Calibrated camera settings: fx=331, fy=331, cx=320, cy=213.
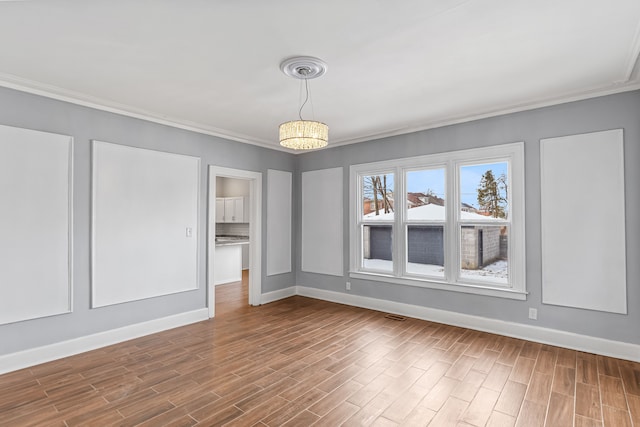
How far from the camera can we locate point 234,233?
9.78 m

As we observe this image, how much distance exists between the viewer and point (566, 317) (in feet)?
11.9

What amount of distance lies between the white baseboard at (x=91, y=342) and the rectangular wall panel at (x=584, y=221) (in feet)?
14.8

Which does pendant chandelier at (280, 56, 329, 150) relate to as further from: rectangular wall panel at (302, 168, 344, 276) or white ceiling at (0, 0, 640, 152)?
rectangular wall panel at (302, 168, 344, 276)

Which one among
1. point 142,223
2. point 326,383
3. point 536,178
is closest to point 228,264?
point 142,223

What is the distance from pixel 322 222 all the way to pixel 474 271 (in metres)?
2.60

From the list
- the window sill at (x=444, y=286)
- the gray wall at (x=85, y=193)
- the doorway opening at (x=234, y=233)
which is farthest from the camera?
the doorway opening at (x=234, y=233)

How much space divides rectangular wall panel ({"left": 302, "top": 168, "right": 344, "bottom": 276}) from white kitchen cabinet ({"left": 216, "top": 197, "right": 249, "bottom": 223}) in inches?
140

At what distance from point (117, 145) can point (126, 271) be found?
1503 mm

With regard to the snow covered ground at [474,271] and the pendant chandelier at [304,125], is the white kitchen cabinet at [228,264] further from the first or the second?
the pendant chandelier at [304,125]

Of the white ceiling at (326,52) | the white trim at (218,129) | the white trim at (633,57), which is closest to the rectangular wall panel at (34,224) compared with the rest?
the white trim at (218,129)

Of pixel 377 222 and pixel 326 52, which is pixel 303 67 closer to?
pixel 326 52

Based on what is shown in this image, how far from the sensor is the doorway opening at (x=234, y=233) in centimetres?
490

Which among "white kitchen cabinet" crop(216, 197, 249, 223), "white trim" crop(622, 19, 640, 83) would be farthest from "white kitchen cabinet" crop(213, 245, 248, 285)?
"white trim" crop(622, 19, 640, 83)

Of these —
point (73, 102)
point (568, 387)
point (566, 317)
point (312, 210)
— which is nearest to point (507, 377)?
point (568, 387)
